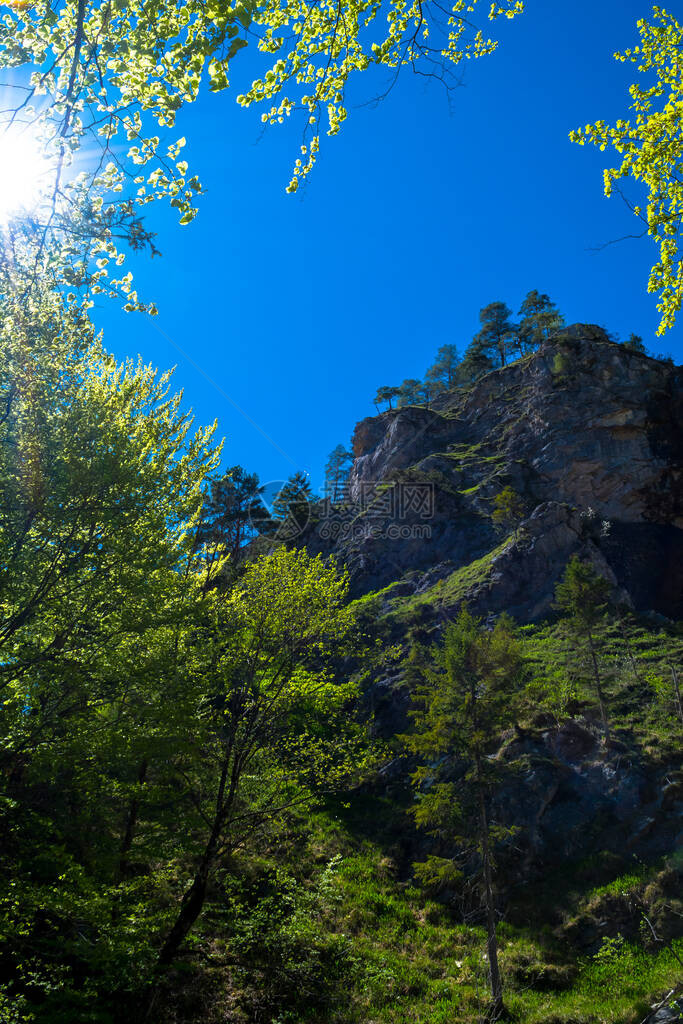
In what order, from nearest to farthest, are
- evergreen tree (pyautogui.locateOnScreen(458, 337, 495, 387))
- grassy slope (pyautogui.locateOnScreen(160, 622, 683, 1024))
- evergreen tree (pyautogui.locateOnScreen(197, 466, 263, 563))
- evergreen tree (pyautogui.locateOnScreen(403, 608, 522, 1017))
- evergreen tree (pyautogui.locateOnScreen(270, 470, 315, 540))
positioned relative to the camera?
grassy slope (pyautogui.locateOnScreen(160, 622, 683, 1024)) → evergreen tree (pyautogui.locateOnScreen(403, 608, 522, 1017)) → evergreen tree (pyautogui.locateOnScreen(197, 466, 263, 563)) → evergreen tree (pyautogui.locateOnScreen(270, 470, 315, 540)) → evergreen tree (pyautogui.locateOnScreen(458, 337, 495, 387))

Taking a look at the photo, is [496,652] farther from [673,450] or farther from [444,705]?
[673,450]

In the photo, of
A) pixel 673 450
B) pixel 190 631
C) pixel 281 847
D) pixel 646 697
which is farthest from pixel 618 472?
pixel 190 631

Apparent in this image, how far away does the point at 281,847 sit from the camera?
18422 mm

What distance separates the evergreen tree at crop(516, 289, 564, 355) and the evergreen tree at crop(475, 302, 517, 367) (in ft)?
6.43

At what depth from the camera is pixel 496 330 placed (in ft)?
231

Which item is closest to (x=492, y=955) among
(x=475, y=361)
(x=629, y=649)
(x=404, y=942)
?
(x=404, y=942)

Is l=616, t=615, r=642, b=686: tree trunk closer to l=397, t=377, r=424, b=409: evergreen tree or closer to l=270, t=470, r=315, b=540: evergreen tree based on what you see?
l=270, t=470, r=315, b=540: evergreen tree

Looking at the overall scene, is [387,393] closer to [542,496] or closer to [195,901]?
[542,496]

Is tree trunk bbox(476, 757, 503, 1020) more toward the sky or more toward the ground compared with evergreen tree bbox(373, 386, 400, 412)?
more toward the ground

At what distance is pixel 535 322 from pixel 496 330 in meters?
6.87

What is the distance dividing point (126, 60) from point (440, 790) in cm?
1720

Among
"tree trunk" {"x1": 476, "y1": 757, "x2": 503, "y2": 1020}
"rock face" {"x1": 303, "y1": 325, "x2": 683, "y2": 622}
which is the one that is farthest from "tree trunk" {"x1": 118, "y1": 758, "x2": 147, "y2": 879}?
"rock face" {"x1": 303, "y1": 325, "x2": 683, "y2": 622}

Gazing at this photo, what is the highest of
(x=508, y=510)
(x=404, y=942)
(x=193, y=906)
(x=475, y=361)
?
(x=475, y=361)

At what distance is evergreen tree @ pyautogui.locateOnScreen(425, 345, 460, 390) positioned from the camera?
3219 inches
